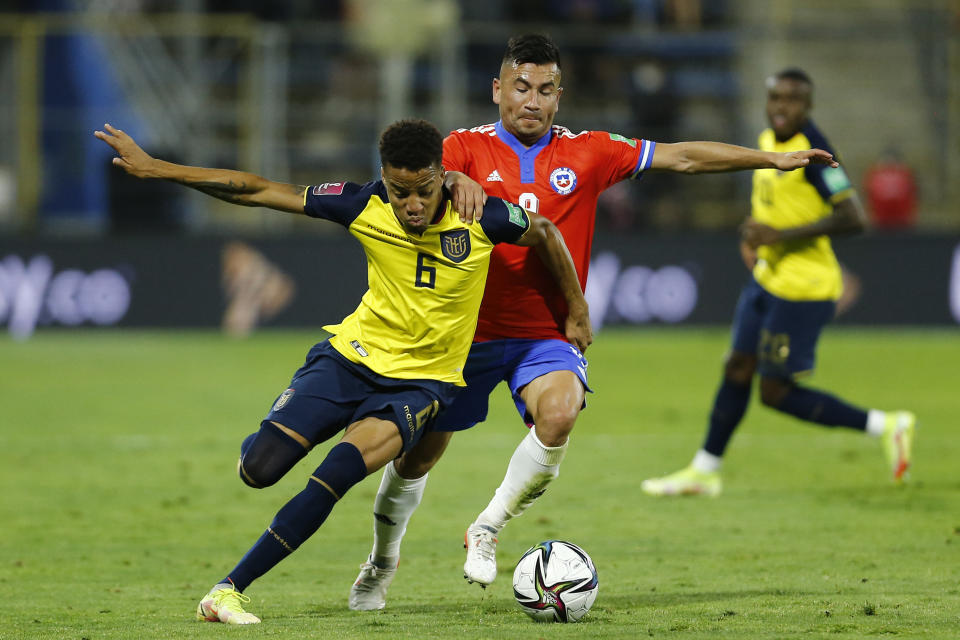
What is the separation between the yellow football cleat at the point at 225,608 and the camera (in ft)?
16.2

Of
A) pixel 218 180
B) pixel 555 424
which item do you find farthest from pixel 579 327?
pixel 218 180

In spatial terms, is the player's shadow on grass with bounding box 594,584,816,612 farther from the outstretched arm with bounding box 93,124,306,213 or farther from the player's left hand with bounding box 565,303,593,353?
the outstretched arm with bounding box 93,124,306,213

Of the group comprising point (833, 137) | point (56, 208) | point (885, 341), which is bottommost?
point (885, 341)

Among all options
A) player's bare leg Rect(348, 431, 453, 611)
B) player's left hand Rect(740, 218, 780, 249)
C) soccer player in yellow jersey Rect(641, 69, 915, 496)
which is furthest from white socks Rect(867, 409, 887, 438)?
player's bare leg Rect(348, 431, 453, 611)

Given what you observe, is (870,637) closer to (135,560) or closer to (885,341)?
(135,560)

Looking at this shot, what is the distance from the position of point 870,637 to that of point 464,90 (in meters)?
17.1

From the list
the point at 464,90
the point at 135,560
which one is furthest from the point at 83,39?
the point at 135,560

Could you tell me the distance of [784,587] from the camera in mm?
5754

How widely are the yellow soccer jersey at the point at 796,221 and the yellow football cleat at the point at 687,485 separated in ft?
4.08

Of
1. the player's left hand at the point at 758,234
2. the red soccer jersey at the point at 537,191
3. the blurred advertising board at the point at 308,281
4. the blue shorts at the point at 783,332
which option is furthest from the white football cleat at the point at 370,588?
the blurred advertising board at the point at 308,281

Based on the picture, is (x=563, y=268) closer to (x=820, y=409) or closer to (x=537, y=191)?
(x=537, y=191)

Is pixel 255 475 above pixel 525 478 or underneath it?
above

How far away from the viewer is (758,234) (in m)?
8.48

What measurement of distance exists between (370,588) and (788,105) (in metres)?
4.40
